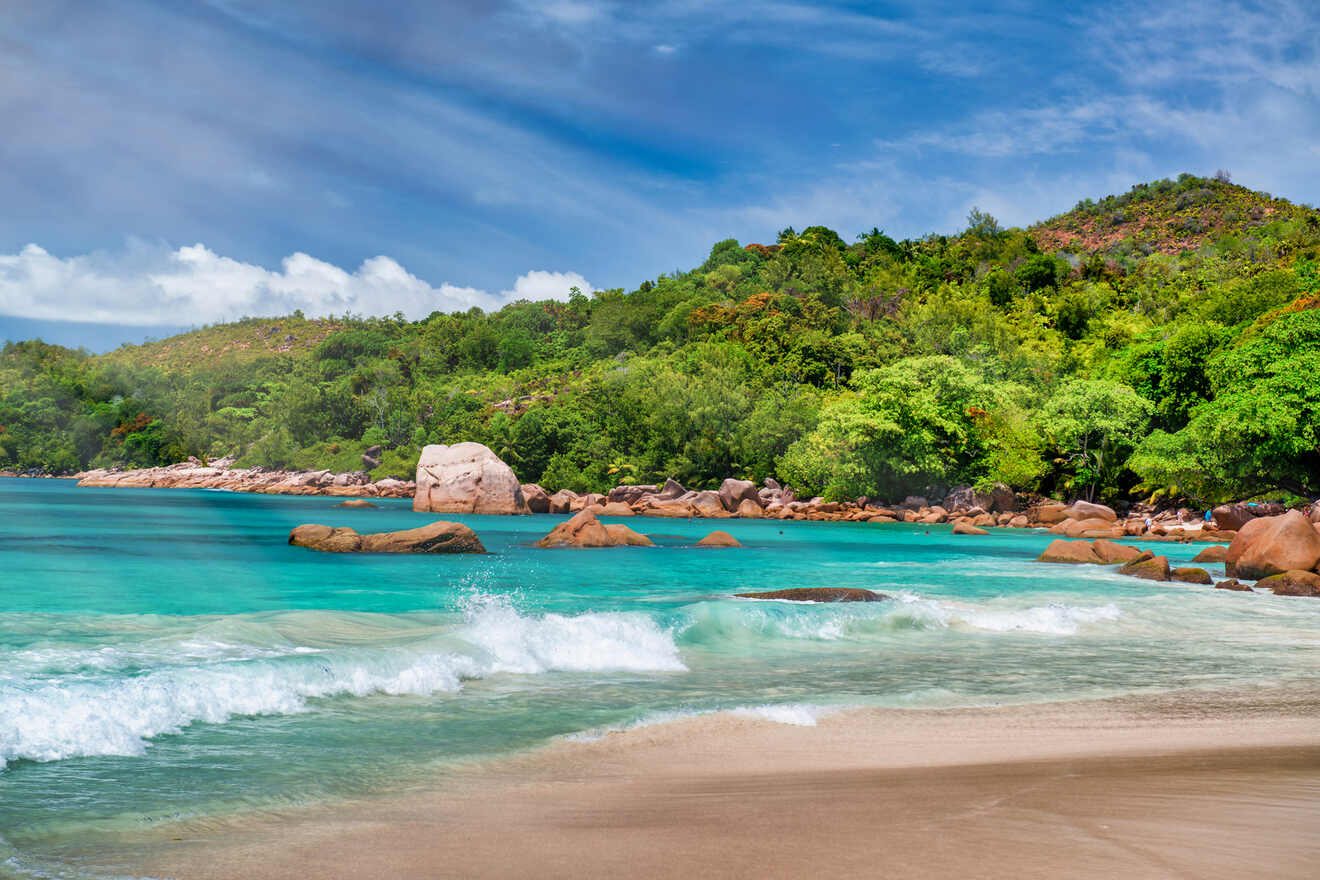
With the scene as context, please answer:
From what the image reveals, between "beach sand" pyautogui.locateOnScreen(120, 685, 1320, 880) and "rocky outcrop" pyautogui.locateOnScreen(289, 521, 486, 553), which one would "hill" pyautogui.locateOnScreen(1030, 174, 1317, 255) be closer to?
"rocky outcrop" pyautogui.locateOnScreen(289, 521, 486, 553)

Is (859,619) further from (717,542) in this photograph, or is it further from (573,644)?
(717,542)

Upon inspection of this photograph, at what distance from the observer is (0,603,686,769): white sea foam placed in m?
6.66

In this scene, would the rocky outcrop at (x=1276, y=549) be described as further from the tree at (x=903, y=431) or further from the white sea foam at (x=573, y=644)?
the tree at (x=903, y=431)

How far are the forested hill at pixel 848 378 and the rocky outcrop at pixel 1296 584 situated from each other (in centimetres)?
1775

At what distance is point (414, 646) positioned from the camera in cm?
1017

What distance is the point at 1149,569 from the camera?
835 inches

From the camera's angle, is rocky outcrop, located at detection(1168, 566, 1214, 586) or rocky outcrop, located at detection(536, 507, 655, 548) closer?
rocky outcrop, located at detection(1168, 566, 1214, 586)

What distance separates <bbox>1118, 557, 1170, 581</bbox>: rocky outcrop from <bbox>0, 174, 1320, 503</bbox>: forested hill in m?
15.8

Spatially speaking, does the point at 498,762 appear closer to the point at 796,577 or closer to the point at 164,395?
the point at 796,577

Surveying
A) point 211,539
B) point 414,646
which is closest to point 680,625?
point 414,646

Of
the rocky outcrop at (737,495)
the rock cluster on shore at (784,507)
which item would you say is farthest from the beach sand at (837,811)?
the rocky outcrop at (737,495)

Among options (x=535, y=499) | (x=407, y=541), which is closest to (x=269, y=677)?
(x=407, y=541)

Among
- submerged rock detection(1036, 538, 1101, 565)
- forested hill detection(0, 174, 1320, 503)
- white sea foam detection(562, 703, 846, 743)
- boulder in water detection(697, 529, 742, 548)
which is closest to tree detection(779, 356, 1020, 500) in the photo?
forested hill detection(0, 174, 1320, 503)

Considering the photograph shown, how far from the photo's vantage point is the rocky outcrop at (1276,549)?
1967 centimetres
